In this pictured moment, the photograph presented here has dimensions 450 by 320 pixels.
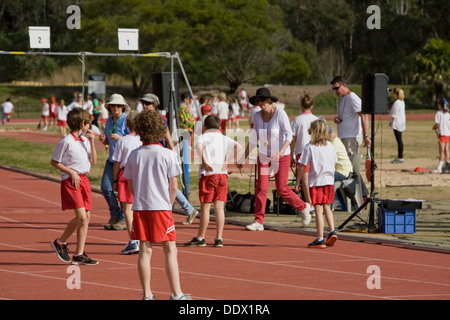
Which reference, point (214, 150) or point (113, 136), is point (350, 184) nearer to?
point (214, 150)

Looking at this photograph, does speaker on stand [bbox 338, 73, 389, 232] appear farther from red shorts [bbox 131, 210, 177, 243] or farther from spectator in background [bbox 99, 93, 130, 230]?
red shorts [bbox 131, 210, 177, 243]

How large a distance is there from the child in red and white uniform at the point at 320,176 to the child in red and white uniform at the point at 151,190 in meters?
3.71

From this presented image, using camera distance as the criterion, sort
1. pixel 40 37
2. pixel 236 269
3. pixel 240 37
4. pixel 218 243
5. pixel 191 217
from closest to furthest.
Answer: pixel 236 269 < pixel 218 243 < pixel 191 217 < pixel 40 37 < pixel 240 37

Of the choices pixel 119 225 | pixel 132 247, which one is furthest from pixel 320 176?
pixel 119 225

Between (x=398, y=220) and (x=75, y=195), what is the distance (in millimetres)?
4710

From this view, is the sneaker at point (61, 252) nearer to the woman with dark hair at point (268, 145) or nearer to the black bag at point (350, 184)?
the woman with dark hair at point (268, 145)

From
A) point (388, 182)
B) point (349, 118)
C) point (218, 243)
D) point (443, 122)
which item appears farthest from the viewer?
point (443, 122)

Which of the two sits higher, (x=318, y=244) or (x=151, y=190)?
(x=151, y=190)

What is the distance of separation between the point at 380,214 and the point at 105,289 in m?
4.99

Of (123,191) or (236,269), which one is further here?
(123,191)

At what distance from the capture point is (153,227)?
7.55 meters

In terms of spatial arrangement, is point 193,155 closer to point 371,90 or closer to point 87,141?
point 371,90

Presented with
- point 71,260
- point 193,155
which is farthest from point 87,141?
point 193,155

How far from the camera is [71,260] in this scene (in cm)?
993
